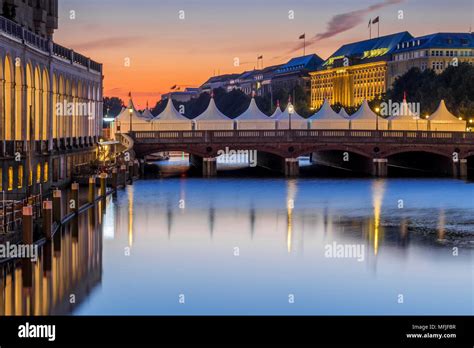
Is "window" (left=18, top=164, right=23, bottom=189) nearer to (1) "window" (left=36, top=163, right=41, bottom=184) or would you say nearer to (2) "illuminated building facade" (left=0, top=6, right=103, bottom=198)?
(2) "illuminated building facade" (left=0, top=6, right=103, bottom=198)

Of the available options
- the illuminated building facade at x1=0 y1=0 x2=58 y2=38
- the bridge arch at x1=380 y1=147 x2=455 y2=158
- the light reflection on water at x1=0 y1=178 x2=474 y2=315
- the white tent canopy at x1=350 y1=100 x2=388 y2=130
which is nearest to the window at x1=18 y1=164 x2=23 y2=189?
the light reflection on water at x1=0 y1=178 x2=474 y2=315

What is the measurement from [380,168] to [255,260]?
6007 centimetres

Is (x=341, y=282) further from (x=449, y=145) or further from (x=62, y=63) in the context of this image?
(x=449, y=145)

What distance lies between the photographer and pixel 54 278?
38094 millimetres

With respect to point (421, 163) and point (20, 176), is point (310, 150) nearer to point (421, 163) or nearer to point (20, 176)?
point (421, 163)

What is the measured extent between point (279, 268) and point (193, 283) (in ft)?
16.5

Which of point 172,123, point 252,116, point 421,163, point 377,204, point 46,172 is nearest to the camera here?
point 46,172

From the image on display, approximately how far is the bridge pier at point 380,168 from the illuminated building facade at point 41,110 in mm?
27823

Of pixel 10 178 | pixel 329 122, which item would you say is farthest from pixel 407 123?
pixel 10 178

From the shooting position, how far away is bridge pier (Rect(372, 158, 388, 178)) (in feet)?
338

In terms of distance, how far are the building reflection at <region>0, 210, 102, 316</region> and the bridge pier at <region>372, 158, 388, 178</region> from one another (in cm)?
5825
